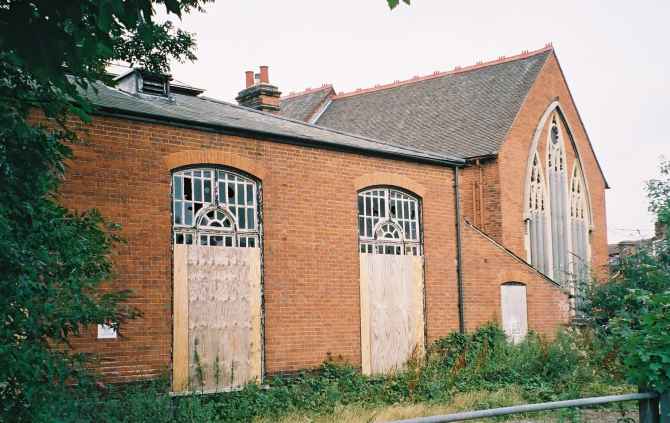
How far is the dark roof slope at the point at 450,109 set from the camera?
2431 cm

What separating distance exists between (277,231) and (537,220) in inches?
469

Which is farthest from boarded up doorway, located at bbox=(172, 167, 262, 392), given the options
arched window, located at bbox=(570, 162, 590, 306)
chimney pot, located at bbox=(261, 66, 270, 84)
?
arched window, located at bbox=(570, 162, 590, 306)

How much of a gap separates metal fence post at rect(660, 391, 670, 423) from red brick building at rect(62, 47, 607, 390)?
698 cm

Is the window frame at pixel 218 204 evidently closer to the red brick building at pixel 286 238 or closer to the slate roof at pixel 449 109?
the red brick building at pixel 286 238

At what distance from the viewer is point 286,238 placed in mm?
15336

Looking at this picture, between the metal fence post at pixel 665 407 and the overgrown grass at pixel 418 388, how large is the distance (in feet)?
20.6

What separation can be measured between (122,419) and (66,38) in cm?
724

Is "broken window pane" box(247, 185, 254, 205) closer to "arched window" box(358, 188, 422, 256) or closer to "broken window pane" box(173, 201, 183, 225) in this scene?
"broken window pane" box(173, 201, 183, 225)

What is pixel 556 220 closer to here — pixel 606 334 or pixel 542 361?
pixel 606 334

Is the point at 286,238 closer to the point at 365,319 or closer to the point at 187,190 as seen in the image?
the point at 187,190

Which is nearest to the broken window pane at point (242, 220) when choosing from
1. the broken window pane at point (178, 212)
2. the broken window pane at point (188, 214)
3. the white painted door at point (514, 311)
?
the broken window pane at point (188, 214)

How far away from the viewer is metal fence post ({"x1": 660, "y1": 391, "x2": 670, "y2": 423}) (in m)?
6.04

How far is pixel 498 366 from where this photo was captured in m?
17.4

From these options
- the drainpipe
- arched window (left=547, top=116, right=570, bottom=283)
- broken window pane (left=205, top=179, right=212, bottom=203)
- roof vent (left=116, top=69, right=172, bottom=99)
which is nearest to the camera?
broken window pane (left=205, top=179, right=212, bottom=203)
